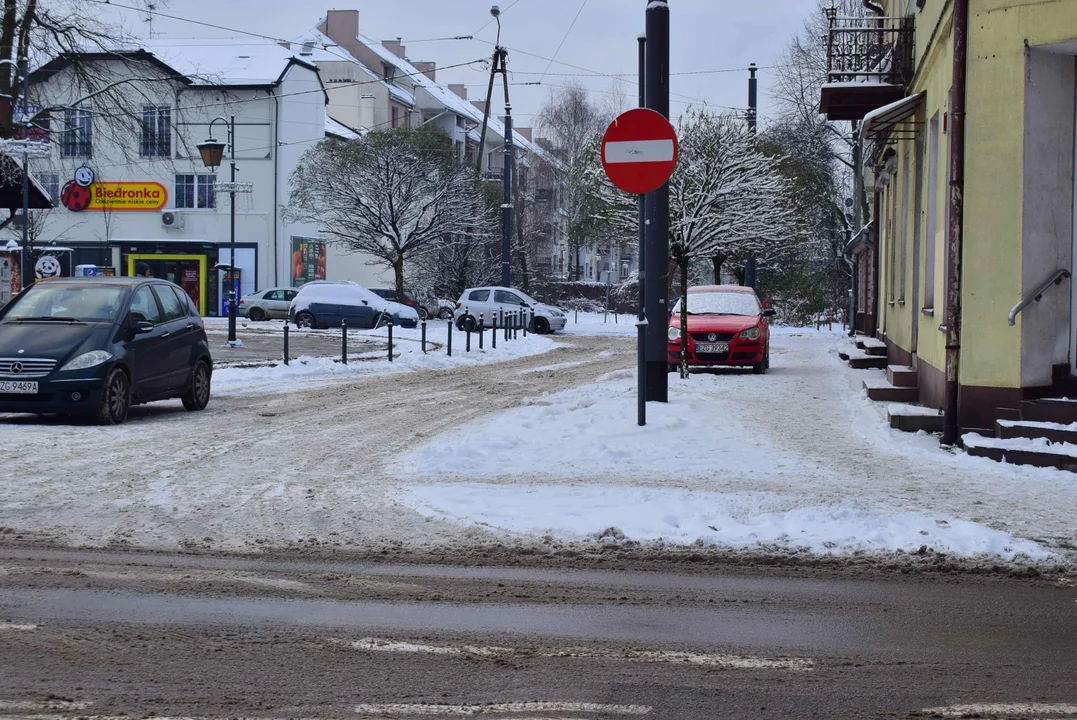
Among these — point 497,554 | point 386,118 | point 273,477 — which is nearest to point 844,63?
point 273,477

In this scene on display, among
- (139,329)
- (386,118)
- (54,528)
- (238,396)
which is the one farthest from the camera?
(386,118)

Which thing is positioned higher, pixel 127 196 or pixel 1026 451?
pixel 127 196

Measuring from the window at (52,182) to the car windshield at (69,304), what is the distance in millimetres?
44508

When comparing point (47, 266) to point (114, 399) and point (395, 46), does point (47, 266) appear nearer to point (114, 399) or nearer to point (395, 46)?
point (114, 399)

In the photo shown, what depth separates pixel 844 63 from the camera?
18.7 meters

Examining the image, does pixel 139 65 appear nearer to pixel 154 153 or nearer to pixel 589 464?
pixel 589 464

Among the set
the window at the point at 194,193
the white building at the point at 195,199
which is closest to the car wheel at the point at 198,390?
the white building at the point at 195,199

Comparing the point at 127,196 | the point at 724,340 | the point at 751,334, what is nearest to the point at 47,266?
the point at 724,340

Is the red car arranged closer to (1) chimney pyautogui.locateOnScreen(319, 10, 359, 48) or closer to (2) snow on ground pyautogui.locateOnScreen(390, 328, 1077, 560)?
(2) snow on ground pyautogui.locateOnScreen(390, 328, 1077, 560)

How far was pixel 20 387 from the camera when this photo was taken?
1238cm

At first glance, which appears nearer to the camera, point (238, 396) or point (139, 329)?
point (139, 329)

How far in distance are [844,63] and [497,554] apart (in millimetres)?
14055

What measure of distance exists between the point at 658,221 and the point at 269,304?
3672 cm

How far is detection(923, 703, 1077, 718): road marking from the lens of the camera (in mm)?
4016
